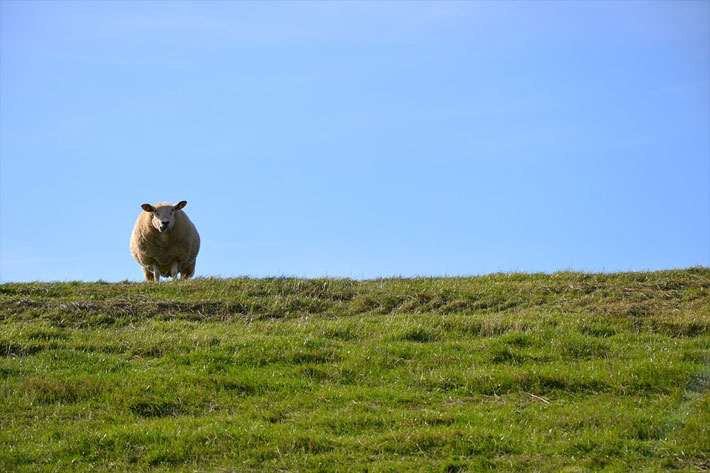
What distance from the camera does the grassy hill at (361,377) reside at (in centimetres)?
915

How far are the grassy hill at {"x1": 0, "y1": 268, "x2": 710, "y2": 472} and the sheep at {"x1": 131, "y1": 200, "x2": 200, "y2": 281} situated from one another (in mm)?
6142

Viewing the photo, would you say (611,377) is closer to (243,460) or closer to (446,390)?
(446,390)

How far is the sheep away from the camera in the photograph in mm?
24094

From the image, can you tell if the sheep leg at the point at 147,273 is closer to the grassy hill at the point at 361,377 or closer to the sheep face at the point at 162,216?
the sheep face at the point at 162,216

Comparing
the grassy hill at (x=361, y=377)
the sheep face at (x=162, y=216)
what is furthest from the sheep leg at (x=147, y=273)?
the grassy hill at (x=361, y=377)

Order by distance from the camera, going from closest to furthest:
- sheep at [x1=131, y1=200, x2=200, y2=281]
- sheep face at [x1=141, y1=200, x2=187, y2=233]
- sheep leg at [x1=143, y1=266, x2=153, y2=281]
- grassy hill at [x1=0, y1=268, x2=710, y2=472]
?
grassy hill at [x1=0, y1=268, x2=710, y2=472]
sheep face at [x1=141, y1=200, x2=187, y2=233]
sheep at [x1=131, y1=200, x2=200, y2=281]
sheep leg at [x1=143, y1=266, x2=153, y2=281]

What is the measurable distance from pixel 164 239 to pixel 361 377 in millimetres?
13836

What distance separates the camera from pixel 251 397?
1114cm

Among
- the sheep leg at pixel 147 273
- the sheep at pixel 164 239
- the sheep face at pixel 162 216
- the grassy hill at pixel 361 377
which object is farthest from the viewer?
the sheep leg at pixel 147 273

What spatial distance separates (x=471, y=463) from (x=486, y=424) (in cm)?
120

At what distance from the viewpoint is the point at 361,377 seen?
472 inches

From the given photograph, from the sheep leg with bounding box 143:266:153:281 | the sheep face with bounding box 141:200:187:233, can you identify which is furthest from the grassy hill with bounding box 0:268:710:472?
the sheep leg with bounding box 143:266:153:281

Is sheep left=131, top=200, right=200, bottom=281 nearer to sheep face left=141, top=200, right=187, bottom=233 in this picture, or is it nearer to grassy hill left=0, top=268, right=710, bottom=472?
sheep face left=141, top=200, right=187, bottom=233

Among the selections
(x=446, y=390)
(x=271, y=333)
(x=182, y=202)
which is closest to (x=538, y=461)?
(x=446, y=390)
